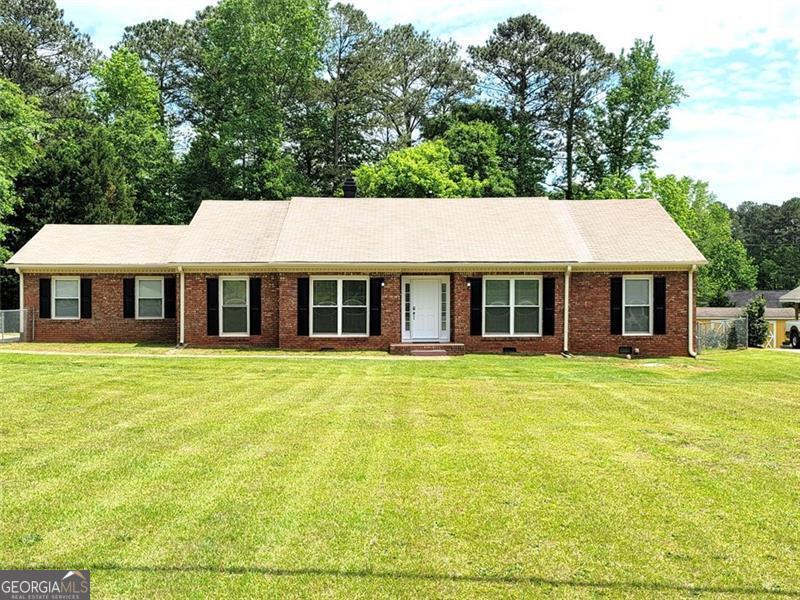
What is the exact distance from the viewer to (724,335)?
26422 mm

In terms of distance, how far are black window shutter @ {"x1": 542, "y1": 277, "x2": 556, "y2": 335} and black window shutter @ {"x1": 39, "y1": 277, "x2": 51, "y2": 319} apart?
49.6 feet

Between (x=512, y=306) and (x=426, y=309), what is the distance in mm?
2451

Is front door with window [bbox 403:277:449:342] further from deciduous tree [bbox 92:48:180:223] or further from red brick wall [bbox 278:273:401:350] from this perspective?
deciduous tree [bbox 92:48:180:223]

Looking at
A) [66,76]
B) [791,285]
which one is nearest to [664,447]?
[66,76]

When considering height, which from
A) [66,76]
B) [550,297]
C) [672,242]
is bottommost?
[550,297]

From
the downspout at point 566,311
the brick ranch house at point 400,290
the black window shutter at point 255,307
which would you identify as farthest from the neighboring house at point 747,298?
the black window shutter at point 255,307

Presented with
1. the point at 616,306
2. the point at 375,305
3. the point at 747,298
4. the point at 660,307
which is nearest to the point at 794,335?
the point at 660,307

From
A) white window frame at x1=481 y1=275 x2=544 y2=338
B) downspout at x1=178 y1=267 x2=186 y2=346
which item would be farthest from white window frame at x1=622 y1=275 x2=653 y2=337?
downspout at x1=178 y1=267 x2=186 y2=346

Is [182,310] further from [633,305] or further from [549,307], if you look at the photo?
[633,305]

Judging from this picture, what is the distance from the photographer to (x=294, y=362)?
55.6 ft

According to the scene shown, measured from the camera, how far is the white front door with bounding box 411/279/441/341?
813 inches

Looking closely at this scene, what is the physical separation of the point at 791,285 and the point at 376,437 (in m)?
73.2

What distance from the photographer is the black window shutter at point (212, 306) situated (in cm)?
2078

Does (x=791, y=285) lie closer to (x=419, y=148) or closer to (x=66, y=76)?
(x=419, y=148)
